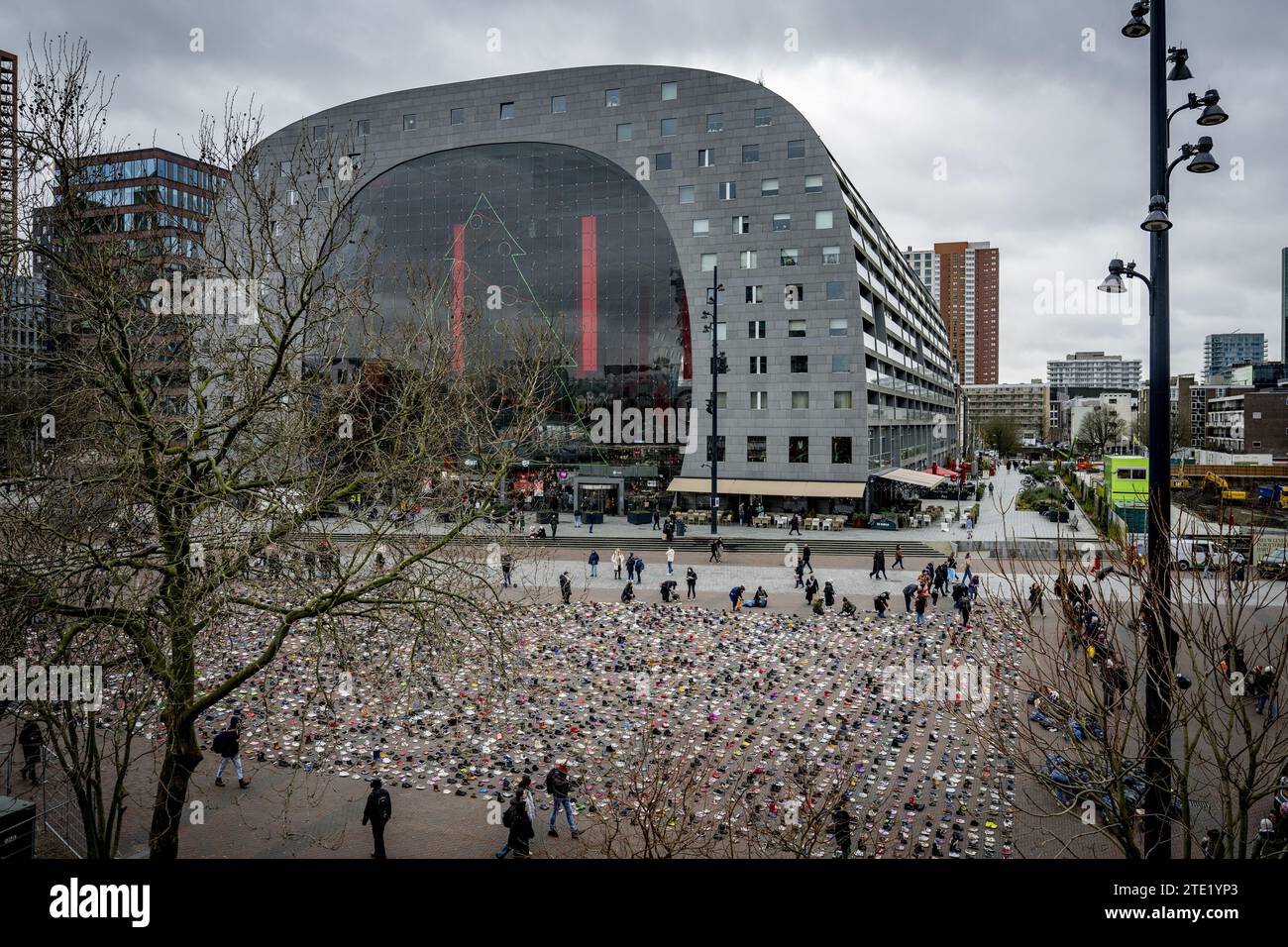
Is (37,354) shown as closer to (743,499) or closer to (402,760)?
(402,760)

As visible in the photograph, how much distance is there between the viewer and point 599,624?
2336 cm

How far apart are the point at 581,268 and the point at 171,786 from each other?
47.5 meters

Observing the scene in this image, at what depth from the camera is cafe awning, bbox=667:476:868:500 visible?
155ft

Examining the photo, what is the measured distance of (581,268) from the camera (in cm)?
5269

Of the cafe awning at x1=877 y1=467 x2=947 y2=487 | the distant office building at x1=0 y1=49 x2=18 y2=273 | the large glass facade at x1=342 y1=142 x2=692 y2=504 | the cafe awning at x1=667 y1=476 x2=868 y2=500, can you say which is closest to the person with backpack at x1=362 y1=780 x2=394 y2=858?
the distant office building at x1=0 y1=49 x2=18 y2=273

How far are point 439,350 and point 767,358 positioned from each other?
4026 centimetres

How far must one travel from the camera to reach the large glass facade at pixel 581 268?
168 ft

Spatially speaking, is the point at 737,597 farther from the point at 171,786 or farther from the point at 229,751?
the point at 171,786

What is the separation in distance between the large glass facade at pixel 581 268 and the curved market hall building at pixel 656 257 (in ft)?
0.44

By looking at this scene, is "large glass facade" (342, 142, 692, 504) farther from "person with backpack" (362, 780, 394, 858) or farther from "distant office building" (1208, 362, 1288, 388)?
"distant office building" (1208, 362, 1288, 388)

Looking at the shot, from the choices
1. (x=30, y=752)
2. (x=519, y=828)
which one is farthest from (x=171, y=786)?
(x=30, y=752)

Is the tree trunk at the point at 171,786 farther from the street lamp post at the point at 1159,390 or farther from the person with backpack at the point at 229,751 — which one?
the street lamp post at the point at 1159,390

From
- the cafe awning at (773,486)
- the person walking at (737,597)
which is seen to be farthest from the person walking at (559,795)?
the cafe awning at (773,486)
